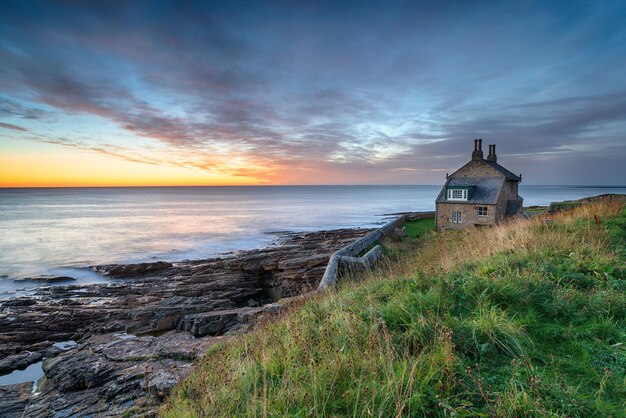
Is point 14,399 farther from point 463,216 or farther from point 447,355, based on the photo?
point 463,216

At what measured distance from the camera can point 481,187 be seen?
25469mm

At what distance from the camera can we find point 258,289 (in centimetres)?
1847

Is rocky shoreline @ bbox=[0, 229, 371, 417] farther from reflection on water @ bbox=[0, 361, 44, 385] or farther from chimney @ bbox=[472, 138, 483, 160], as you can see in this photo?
chimney @ bbox=[472, 138, 483, 160]

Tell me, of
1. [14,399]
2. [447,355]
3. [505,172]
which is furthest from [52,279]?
[505,172]

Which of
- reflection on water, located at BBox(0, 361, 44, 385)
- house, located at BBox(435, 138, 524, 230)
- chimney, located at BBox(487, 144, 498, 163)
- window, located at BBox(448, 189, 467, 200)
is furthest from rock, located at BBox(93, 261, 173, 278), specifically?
chimney, located at BBox(487, 144, 498, 163)

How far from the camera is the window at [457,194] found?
25.7m

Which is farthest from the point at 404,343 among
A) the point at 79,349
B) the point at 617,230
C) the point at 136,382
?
the point at 79,349

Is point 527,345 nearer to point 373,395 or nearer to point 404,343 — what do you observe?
point 404,343

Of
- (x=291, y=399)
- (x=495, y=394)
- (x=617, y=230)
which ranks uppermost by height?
(x=617, y=230)

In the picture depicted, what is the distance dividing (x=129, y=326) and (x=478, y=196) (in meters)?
24.5

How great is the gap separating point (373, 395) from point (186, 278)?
63.2 feet

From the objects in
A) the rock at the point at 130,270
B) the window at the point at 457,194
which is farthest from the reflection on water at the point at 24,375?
the window at the point at 457,194

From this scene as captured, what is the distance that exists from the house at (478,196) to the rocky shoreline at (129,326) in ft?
38.8

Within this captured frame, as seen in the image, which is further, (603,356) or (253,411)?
(603,356)
